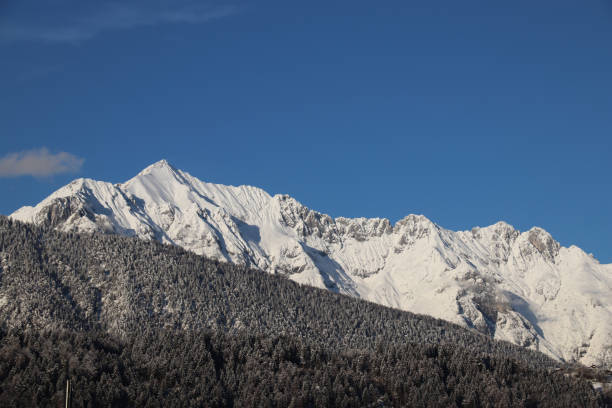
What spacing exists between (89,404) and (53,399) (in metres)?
8.99

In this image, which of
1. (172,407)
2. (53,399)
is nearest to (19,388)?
(53,399)

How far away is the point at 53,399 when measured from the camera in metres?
198

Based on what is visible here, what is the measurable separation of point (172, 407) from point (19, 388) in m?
34.7

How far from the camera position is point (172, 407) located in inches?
7859

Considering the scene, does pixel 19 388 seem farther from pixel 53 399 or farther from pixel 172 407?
pixel 172 407

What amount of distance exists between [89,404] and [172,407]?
18418mm

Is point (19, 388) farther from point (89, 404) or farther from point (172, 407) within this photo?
point (172, 407)

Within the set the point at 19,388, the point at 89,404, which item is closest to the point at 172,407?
the point at 89,404

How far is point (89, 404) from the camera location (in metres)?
196

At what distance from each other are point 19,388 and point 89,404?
55.5 ft

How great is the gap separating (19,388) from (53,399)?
813cm

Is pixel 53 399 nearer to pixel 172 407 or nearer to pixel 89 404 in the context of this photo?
pixel 89 404
